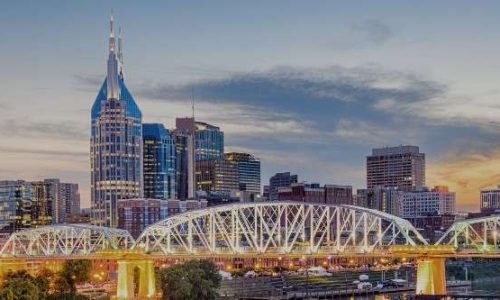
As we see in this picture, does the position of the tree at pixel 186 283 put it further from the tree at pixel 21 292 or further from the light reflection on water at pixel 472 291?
the light reflection on water at pixel 472 291

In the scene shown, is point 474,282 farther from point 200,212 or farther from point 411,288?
point 200,212

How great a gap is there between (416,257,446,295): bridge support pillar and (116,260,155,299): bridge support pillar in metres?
27.8

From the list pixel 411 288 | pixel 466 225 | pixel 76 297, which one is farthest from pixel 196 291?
pixel 411 288

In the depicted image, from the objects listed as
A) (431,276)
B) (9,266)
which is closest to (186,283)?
(431,276)

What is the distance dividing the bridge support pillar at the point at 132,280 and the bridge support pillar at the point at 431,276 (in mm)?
27822

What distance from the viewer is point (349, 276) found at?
17475cm

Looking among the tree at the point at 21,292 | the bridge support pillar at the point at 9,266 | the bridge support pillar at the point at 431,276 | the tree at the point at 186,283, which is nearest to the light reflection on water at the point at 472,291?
the bridge support pillar at the point at 431,276

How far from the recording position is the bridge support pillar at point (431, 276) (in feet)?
334

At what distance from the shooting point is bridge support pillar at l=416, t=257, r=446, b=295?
10176cm

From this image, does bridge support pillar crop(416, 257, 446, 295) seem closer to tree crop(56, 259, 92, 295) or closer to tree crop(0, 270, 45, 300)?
tree crop(0, 270, 45, 300)

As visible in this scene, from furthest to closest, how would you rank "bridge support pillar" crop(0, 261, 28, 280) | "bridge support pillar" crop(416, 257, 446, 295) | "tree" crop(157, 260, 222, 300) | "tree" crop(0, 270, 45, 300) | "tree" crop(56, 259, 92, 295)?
"bridge support pillar" crop(0, 261, 28, 280) → "tree" crop(56, 259, 92, 295) → "tree" crop(157, 260, 222, 300) → "bridge support pillar" crop(416, 257, 446, 295) → "tree" crop(0, 270, 45, 300)

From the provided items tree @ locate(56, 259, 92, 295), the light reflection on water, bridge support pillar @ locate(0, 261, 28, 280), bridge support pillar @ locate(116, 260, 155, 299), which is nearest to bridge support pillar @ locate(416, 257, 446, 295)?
the light reflection on water

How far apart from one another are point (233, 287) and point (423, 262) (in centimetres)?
4120

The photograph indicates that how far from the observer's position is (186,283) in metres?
108
